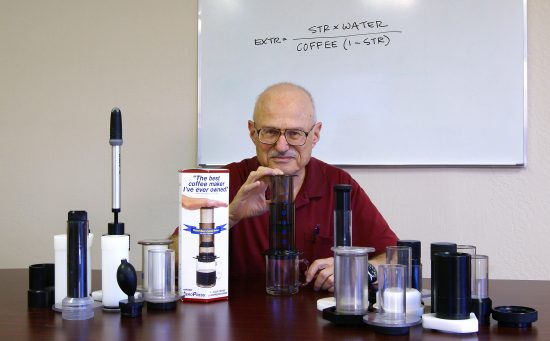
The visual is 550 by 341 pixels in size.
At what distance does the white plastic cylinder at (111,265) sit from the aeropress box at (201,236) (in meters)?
0.12

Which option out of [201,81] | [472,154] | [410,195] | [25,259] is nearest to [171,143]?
[201,81]

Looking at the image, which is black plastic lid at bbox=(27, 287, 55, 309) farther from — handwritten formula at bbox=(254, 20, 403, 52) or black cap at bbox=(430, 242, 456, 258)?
handwritten formula at bbox=(254, 20, 403, 52)

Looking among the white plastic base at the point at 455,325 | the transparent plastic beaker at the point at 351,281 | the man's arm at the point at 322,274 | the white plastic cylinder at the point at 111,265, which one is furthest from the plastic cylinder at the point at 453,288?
the white plastic cylinder at the point at 111,265

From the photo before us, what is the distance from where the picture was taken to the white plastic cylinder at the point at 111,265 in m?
1.23

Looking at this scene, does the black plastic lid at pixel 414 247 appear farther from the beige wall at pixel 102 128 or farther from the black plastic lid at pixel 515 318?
A: the beige wall at pixel 102 128

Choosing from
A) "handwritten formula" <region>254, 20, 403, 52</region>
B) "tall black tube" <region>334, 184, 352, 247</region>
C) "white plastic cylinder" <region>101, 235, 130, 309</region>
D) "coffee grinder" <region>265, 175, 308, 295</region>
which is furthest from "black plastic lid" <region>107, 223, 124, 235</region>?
"handwritten formula" <region>254, 20, 403, 52</region>

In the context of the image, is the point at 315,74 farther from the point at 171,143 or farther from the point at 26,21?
the point at 26,21

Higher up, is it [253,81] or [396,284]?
[253,81]

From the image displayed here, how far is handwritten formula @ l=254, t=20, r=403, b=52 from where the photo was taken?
8.30 ft

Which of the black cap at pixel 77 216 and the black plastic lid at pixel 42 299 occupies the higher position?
the black cap at pixel 77 216

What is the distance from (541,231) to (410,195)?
528mm

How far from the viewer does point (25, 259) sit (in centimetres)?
284

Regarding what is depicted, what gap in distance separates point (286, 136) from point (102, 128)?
44.6 inches

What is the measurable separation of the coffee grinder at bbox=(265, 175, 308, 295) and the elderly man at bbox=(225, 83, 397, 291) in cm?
46
